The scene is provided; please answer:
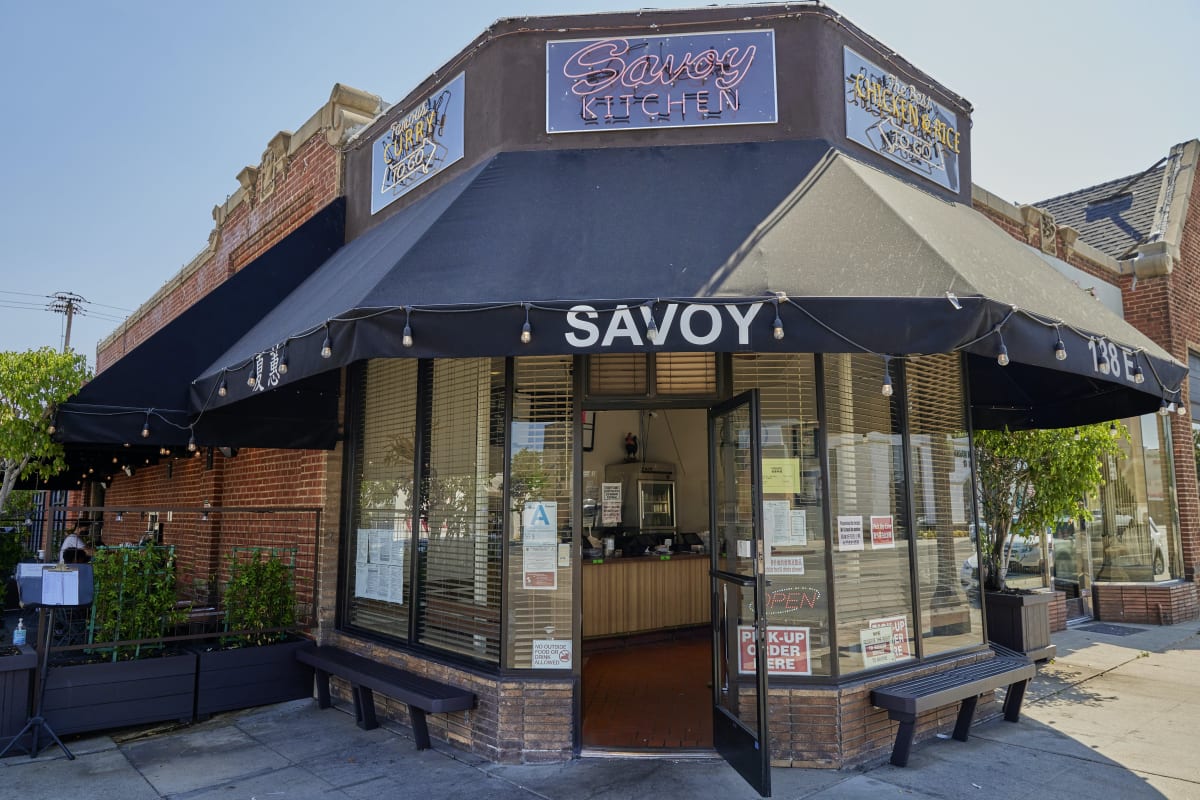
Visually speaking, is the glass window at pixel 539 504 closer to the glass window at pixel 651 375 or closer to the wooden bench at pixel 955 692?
the glass window at pixel 651 375

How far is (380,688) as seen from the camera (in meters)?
6.21

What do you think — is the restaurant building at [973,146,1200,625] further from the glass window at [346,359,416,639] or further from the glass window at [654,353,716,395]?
the glass window at [346,359,416,639]

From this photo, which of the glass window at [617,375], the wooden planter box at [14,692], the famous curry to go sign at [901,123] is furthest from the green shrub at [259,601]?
the famous curry to go sign at [901,123]

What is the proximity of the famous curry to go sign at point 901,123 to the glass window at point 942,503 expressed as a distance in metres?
1.78

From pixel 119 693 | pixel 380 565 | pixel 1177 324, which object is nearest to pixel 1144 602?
pixel 1177 324

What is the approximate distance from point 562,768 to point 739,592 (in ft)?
5.58

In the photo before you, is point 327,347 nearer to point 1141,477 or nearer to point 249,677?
point 249,677

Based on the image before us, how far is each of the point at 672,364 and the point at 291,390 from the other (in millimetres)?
3729

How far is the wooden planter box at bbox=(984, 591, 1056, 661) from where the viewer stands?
823cm

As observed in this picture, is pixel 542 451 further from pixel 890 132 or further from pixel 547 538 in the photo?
pixel 890 132

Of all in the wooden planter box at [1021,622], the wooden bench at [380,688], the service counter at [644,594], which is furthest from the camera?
the service counter at [644,594]

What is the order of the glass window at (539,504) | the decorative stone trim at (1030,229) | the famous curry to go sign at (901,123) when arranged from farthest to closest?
the decorative stone trim at (1030,229) → the famous curry to go sign at (901,123) → the glass window at (539,504)

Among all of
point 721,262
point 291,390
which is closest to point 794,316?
point 721,262

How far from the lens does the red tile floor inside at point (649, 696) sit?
6.14 metres
